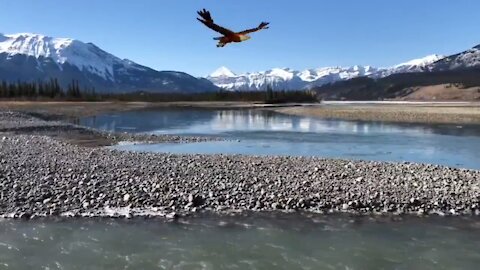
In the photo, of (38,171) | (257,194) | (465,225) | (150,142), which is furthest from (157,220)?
(150,142)

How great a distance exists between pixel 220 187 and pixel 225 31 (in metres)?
11.8

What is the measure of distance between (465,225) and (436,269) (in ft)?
12.7

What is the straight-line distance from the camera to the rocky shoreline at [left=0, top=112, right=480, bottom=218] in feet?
52.2

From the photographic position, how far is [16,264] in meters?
11.2

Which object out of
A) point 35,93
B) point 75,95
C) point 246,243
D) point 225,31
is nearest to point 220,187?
point 246,243

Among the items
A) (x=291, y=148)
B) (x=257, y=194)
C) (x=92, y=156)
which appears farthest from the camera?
(x=291, y=148)

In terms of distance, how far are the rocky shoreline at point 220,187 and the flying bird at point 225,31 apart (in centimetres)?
953

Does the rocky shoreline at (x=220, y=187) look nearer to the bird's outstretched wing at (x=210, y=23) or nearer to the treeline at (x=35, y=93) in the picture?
the bird's outstretched wing at (x=210, y=23)

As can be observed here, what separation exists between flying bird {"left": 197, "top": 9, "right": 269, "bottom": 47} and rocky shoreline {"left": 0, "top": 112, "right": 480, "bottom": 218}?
9527mm

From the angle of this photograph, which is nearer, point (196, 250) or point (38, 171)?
point (196, 250)

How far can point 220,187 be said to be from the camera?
1780 cm

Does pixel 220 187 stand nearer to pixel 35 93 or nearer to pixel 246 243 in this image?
pixel 246 243

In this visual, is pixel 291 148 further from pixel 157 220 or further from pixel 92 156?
pixel 157 220

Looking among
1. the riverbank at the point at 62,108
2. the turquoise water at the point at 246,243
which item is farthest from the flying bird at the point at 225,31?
the riverbank at the point at 62,108
